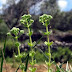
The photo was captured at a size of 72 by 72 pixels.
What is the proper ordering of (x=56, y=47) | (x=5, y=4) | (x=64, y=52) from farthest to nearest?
(x=5, y=4)
(x=56, y=47)
(x=64, y=52)

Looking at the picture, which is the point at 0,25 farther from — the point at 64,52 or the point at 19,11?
the point at 64,52

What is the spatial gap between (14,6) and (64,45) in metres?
4.68

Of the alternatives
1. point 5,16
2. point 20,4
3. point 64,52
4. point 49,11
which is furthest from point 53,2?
point 64,52

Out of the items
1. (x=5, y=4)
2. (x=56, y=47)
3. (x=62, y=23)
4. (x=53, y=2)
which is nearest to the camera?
(x=56, y=47)

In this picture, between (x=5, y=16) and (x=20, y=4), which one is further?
(x=5, y=16)

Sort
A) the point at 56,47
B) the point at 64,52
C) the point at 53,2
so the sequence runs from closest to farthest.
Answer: the point at 64,52 → the point at 56,47 → the point at 53,2

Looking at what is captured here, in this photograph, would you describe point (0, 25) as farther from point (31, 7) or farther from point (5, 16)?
point (31, 7)

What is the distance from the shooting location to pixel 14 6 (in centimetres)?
1100

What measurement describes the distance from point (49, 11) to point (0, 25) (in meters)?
4.39

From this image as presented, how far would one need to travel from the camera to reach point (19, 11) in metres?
10.8

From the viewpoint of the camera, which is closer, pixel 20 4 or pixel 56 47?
pixel 56 47

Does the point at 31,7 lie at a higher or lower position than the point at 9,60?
higher

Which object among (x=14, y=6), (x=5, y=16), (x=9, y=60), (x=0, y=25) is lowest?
(x=9, y=60)

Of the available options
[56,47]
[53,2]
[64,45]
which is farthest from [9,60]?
[53,2]
